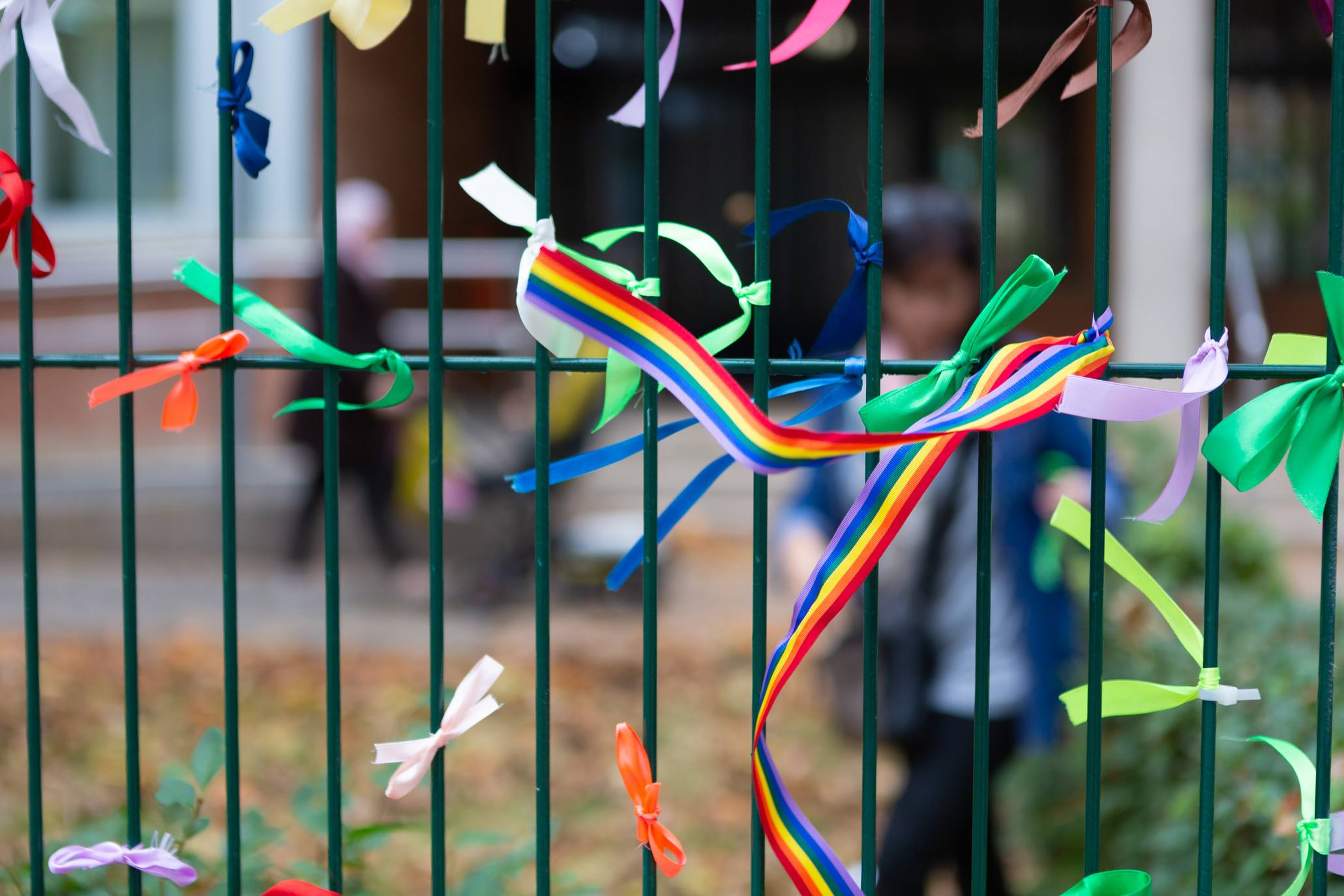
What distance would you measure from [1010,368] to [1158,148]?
7.17 m

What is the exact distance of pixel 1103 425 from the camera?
146 cm

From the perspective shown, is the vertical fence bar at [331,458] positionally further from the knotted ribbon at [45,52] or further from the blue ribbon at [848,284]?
the blue ribbon at [848,284]

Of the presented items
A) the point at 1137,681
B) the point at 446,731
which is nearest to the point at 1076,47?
the point at 1137,681

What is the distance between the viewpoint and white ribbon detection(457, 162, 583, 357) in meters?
1.42

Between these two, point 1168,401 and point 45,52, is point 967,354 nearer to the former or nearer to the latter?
point 1168,401

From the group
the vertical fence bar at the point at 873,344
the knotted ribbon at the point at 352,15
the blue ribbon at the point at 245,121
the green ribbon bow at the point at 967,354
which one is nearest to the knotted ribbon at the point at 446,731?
the vertical fence bar at the point at 873,344

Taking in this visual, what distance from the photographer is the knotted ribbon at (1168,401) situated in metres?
1.31

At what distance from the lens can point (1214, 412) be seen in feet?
4.82

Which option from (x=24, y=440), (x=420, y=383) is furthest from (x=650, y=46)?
(x=420, y=383)

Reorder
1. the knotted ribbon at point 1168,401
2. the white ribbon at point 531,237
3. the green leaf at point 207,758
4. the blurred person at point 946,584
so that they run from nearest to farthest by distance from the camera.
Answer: the knotted ribbon at point 1168,401 → the white ribbon at point 531,237 → the green leaf at point 207,758 → the blurred person at point 946,584

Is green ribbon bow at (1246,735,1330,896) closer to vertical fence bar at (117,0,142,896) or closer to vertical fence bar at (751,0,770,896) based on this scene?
vertical fence bar at (751,0,770,896)

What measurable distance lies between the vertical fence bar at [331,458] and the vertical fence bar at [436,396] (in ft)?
0.18

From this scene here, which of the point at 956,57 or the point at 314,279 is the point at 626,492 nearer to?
the point at 314,279

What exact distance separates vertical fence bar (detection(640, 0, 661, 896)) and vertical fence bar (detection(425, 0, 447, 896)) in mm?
244
